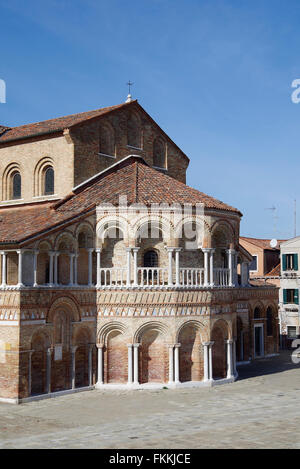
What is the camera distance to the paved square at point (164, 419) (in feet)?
57.4

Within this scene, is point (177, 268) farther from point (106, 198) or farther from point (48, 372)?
point (48, 372)

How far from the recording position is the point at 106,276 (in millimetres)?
28234

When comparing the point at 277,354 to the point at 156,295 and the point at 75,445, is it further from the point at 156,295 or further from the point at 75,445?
the point at 75,445

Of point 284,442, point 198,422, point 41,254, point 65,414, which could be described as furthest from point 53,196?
point 284,442

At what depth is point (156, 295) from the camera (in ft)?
89.1

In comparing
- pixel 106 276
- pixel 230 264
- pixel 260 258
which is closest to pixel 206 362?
pixel 230 264

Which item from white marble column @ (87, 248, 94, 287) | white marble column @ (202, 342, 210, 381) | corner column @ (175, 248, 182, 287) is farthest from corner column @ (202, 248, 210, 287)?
white marble column @ (87, 248, 94, 287)

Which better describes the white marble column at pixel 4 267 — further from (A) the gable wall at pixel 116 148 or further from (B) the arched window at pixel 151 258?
(B) the arched window at pixel 151 258

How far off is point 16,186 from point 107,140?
545 cm

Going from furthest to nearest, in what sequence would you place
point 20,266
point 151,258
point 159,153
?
point 159,153 → point 151,258 → point 20,266

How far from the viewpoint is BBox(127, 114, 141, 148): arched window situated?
110 ft

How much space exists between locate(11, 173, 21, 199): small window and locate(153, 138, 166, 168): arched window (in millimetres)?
7600

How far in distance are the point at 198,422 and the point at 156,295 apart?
309 inches

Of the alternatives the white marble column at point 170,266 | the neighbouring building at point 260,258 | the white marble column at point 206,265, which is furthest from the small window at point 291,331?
the white marble column at point 170,266
